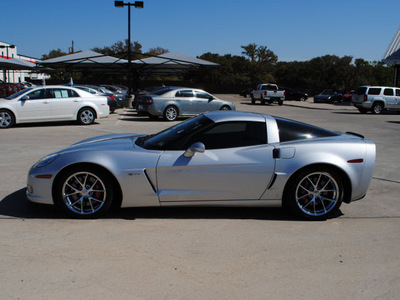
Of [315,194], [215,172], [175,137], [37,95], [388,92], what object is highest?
[388,92]

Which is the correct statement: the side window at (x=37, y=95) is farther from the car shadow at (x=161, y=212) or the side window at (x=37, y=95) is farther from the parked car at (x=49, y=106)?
the car shadow at (x=161, y=212)

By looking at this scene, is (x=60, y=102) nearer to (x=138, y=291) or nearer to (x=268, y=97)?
(x=138, y=291)

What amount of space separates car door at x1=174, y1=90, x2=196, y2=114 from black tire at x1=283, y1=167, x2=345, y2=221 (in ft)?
43.7

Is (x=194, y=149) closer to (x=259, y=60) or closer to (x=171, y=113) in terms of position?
(x=171, y=113)

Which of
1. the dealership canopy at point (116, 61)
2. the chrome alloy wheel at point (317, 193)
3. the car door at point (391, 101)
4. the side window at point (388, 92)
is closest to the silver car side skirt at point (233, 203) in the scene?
the chrome alloy wheel at point (317, 193)

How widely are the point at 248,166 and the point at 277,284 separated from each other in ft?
5.75

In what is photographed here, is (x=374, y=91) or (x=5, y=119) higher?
(x=374, y=91)

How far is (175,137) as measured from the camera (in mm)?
5168

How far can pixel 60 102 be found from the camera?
15.2 meters

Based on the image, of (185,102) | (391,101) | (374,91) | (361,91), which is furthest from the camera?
(361,91)

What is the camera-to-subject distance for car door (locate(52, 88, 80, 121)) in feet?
49.5

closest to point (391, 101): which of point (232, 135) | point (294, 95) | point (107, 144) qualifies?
point (294, 95)

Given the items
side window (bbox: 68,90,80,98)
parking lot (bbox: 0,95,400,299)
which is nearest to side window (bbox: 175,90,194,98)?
side window (bbox: 68,90,80,98)

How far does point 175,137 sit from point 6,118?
11284 millimetres
